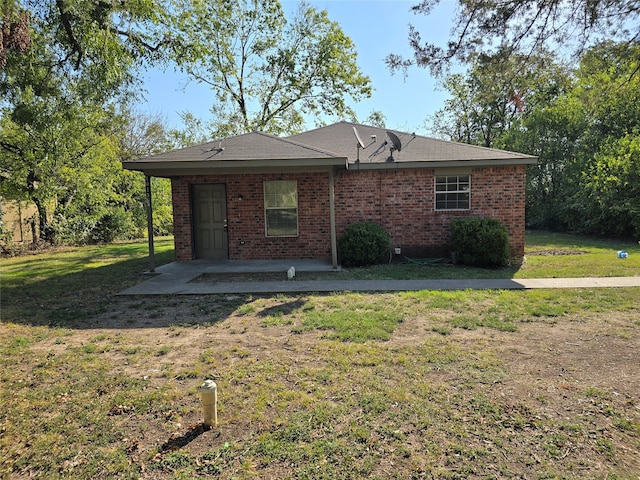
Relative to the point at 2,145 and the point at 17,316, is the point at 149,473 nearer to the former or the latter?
the point at 17,316

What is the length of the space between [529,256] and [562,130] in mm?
13369

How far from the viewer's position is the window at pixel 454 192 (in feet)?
36.7

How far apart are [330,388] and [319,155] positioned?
642 cm

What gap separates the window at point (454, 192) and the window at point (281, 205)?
410 cm

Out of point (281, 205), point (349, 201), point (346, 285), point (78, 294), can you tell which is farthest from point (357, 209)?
point (78, 294)

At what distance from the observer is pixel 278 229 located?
11570 mm

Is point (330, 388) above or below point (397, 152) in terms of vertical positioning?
below

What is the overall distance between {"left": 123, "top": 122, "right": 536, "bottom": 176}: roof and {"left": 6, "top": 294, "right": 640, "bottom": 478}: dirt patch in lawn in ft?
13.9

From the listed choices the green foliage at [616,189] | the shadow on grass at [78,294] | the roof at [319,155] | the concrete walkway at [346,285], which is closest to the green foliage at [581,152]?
the green foliage at [616,189]

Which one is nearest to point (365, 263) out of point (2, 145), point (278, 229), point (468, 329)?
point (278, 229)

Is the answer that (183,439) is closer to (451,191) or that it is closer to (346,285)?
(346,285)

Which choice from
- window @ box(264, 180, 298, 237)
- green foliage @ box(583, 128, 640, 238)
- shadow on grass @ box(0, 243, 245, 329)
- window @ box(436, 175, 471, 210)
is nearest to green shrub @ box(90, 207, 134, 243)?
shadow on grass @ box(0, 243, 245, 329)

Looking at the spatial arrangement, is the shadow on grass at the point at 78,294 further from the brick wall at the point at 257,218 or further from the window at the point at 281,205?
the window at the point at 281,205

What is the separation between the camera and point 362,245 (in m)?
10.1
